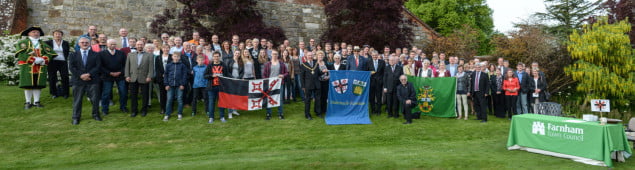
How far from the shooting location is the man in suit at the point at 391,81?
918 centimetres

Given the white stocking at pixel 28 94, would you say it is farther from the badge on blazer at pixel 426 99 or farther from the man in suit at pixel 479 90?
the man in suit at pixel 479 90

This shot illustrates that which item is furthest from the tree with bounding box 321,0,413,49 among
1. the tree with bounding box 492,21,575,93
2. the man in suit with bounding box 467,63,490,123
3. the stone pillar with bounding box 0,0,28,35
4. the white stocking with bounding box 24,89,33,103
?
the stone pillar with bounding box 0,0,28,35

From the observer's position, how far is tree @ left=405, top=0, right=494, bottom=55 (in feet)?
95.7

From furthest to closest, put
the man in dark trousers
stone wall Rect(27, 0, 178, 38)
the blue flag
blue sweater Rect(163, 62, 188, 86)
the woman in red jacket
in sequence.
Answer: stone wall Rect(27, 0, 178, 38)
the woman in red jacket
the blue flag
the man in dark trousers
blue sweater Rect(163, 62, 188, 86)

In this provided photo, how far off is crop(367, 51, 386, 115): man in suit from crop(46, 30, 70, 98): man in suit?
725cm

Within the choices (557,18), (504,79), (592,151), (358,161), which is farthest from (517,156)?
(557,18)

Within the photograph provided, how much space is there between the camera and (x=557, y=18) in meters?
28.2

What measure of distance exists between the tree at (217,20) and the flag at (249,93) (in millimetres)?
5598

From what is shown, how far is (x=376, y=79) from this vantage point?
950 centimetres

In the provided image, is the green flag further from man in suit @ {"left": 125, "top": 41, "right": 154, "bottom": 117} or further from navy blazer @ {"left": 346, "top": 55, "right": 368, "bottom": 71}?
man in suit @ {"left": 125, "top": 41, "right": 154, "bottom": 117}

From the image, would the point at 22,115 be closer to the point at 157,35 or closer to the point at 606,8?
the point at 157,35

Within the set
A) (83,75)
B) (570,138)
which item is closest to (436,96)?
(570,138)

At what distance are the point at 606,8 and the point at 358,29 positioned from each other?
1661 cm

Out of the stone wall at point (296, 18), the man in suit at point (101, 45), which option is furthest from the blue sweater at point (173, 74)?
the stone wall at point (296, 18)
